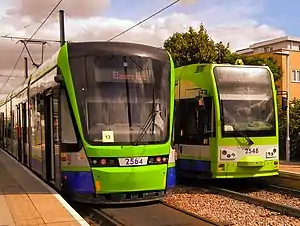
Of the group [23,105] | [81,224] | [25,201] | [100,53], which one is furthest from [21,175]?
[81,224]

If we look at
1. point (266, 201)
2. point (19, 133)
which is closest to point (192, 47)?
point (19, 133)

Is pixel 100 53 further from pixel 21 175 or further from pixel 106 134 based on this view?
pixel 21 175

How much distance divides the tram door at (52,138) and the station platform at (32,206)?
1.00 ft

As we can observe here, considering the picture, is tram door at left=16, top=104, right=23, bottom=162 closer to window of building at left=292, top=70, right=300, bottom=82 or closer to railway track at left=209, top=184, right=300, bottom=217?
railway track at left=209, top=184, right=300, bottom=217

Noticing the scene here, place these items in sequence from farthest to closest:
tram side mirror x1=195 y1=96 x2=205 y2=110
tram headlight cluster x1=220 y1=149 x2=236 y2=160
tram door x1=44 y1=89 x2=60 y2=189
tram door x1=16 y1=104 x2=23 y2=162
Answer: tram door x1=16 y1=104 x2=23 y2=162 < tram side mirror x1=195 y1=96 x2=205 y2=110 < tram headlight cluster x1=220 y1=149 x2=236 y2=160 < tram door x1=44 y1=89 x2=60 y2=189

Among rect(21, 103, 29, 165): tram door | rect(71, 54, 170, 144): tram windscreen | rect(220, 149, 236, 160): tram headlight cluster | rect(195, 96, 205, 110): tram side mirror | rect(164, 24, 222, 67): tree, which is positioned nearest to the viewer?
rect(71, 54, 170, 144): tram windscreen

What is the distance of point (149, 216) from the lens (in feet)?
35.1

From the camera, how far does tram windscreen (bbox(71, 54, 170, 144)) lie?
10.2 meters

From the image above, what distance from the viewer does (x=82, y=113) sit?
1013 cm

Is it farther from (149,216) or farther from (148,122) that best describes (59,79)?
(149,216)

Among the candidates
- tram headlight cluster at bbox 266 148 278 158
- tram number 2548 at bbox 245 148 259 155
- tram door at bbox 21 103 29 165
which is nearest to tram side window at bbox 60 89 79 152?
tram number 2548 at bbox 245 148 259 155

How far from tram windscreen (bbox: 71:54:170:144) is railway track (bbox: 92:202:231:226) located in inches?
59.6

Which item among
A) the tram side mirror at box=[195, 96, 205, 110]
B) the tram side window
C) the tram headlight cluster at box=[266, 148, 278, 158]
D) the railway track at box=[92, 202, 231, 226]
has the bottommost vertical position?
the railway track at box=[92, 202, 231, 226]

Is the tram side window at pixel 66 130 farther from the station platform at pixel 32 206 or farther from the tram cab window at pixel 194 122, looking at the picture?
the tram cab window at pixel 194 122
